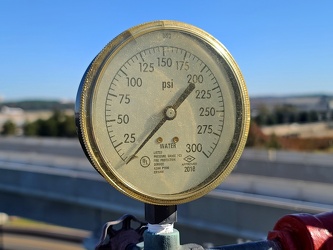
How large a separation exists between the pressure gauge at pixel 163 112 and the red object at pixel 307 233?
0.29 metres

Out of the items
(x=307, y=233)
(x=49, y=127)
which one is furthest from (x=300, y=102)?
(x=307, y=233)

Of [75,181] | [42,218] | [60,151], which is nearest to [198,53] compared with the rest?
[75,181]

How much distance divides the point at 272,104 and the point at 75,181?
22.0m

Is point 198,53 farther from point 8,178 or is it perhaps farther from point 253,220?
point 8,178

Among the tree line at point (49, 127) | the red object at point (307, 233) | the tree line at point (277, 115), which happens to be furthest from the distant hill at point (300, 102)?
the red object at point (307, 233)

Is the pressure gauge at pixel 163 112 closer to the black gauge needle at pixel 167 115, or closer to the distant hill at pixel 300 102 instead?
the black gauge needle at pixel 167 115

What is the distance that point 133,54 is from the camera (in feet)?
4.83

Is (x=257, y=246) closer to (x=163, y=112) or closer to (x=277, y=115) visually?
(x=163, y=112)

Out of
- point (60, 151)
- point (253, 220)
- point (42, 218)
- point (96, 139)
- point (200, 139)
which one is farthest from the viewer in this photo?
point (60, 151)

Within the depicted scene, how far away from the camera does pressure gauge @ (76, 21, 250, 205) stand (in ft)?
4.69

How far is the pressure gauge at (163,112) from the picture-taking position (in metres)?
1.43

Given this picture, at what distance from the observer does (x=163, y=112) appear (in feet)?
4.84

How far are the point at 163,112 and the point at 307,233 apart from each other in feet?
1.86

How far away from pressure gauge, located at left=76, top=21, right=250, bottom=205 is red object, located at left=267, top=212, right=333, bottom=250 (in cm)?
29
